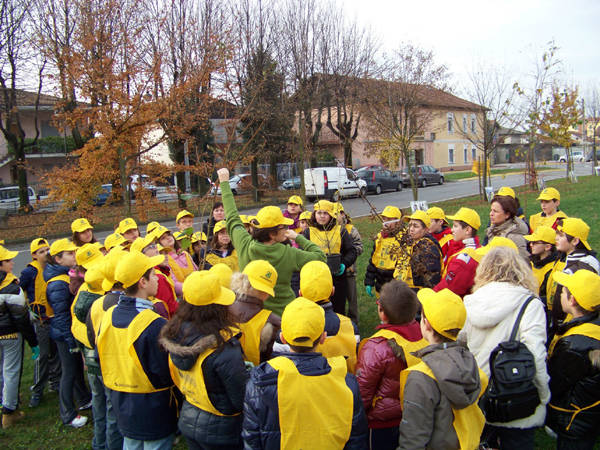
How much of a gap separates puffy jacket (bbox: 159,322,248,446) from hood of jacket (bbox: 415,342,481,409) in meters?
1.06

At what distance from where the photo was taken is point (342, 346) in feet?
9.65

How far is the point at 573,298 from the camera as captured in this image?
2.87 meters

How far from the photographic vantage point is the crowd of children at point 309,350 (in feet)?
7.36

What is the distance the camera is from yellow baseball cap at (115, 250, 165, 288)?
9.43 feet

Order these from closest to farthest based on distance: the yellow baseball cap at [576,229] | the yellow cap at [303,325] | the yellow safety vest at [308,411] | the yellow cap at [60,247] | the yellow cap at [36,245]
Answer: the yellow safety vest at [308,411] → the yellow cap at [303,325] → the yellow baseball cap at [576,229] → the yellow cap at [60,247] → the yellow cap at [36,245]

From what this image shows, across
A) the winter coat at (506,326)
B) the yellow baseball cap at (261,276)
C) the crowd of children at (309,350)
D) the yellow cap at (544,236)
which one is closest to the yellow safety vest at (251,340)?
the crowd of children at (309,350)

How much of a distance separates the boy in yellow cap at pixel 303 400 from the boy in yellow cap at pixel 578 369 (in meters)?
1.44

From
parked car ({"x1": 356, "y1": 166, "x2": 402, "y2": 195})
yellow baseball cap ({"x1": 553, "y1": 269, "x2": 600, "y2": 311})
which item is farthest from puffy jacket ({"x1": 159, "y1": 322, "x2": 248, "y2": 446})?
parked car ({"x1": 356, "y1": 166, "x2": 402, "y2": 195})

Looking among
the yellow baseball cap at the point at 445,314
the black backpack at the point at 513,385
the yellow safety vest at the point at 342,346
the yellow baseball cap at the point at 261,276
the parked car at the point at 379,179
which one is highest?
the parked car at the point at 379,179

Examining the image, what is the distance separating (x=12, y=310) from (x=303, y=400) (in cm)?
360

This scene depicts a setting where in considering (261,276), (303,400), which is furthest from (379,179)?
(303,400)

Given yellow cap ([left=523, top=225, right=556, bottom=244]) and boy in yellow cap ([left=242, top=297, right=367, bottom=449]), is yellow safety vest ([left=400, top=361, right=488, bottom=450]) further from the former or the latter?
yellow cap ([left=523, top=225, right=556, bottom=244])

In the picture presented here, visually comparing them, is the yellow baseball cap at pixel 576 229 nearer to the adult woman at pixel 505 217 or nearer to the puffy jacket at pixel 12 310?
the adult woman at pixel 505 217

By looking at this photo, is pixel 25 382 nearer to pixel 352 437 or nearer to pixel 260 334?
pixel 260 334
